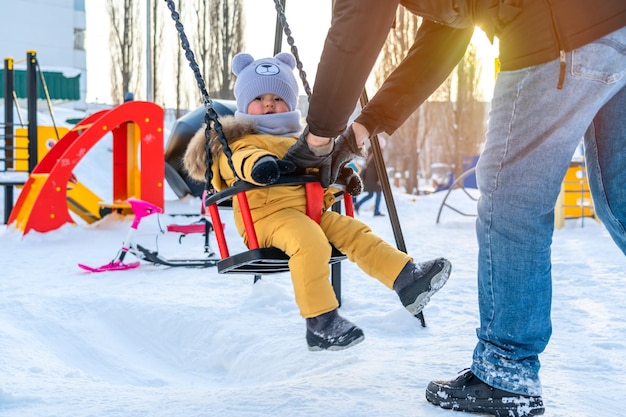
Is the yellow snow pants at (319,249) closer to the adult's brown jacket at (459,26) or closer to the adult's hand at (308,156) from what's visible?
the adult's hand at (308,156)

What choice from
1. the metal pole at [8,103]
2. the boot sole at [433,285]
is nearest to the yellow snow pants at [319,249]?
the boot sole at [433,285]

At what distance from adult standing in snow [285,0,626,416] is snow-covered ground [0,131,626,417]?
275mm

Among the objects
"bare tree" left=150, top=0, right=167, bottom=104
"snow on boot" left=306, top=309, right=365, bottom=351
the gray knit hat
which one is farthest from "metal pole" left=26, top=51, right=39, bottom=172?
"bare tree" left=150, top=0, right=167, bottom=104

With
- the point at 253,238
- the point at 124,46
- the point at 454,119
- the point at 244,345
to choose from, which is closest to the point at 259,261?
the point at 253,238

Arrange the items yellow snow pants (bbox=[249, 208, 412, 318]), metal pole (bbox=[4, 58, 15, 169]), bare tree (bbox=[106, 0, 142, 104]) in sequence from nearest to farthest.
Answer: yellow snow pants (bbox=[249, 208, 412, 318]) → metal pole (bbox=[4, 58, 15, 169]) → bare tree (bbox=[106, 0, 142, 104])

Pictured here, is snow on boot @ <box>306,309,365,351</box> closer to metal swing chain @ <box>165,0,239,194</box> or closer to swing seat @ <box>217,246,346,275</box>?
swing seat @ <box>217,246,346,275</box>

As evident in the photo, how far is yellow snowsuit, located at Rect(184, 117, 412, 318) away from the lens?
214 centimetres

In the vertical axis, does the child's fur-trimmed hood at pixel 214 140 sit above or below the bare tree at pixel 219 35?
below

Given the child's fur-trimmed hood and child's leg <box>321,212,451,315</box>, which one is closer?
child's leg <box>321,212,451,315</box>

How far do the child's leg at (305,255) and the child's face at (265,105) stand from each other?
0.56m

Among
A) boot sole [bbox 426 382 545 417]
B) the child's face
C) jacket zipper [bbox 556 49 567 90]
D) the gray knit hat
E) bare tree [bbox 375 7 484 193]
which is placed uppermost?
jacket zipper [bbox 556 49 567 90]

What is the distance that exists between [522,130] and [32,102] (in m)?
8.52

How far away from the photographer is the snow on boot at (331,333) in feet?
6.62

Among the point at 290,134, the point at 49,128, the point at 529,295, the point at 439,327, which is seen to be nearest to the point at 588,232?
the point at 439,327
